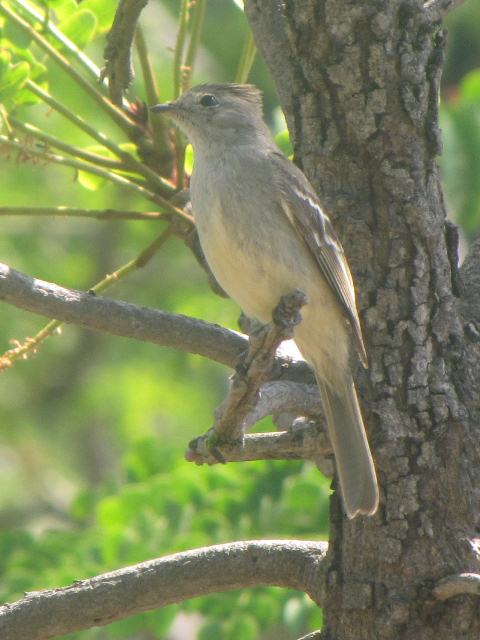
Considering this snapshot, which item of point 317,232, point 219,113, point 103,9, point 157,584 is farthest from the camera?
point 219,113

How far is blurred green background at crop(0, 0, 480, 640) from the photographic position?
4.76 m

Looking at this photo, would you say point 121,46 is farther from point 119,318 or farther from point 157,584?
point 157,584

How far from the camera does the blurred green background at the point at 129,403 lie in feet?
15.6

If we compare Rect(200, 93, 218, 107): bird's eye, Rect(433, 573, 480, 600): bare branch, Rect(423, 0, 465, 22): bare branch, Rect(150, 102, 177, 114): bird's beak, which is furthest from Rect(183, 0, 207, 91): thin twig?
Rect(433, 573, 480, 600): bare branch

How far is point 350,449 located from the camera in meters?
3.50

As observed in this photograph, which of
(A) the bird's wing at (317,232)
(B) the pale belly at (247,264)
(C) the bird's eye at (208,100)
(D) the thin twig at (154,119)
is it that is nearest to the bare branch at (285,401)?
(A) the bird's wing at (317,232)

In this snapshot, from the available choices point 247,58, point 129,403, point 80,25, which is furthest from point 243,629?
point 129,403

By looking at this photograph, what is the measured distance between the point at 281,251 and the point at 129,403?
472 cm

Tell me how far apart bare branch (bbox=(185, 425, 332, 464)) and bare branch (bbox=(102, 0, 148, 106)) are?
4.73 feet

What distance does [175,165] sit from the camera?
4180 millimetres

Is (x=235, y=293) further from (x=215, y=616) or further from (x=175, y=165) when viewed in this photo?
(x=215, y=616)

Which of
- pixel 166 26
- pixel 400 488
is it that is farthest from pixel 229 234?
pixel 166 26

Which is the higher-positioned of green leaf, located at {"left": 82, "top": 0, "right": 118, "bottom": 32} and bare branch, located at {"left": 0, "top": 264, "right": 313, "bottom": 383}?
green leaf, located at {"left": 82, "top": 0, "right": 118, "bottom": 32}

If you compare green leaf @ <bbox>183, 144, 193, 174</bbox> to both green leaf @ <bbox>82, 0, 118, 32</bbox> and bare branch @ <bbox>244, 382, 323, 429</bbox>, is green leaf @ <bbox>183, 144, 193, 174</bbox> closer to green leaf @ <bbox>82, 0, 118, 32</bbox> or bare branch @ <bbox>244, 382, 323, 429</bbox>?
green leaf @ <bbox>82, 0, 118, 32</bbox>
